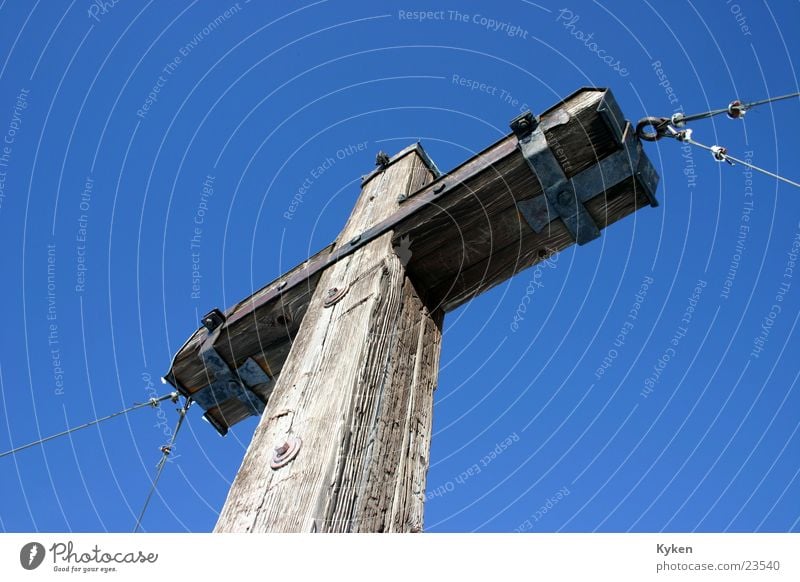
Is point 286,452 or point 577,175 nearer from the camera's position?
point 286,452

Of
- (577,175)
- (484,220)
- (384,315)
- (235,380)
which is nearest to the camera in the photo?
(384,315)

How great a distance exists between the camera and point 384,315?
2588mm

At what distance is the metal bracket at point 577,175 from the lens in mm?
2836

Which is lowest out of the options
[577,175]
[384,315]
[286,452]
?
[286,452]

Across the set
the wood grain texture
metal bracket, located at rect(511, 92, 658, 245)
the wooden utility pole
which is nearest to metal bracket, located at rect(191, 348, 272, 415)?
the wooden utility pole

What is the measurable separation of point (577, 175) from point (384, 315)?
3.18 ft

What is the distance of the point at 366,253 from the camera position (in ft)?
10.0

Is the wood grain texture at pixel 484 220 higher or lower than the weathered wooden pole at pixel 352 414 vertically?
higher

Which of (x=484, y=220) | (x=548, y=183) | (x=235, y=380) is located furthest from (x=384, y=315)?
(x=235, y=380)

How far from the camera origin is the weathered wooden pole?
1849 millimetres

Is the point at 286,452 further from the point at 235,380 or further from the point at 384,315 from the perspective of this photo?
the point at 235,380

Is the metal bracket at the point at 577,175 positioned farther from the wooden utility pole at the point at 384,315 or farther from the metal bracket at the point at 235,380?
the metal bracket at the point at 235,380

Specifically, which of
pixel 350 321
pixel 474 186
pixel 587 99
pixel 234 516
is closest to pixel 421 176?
pixel 474 186

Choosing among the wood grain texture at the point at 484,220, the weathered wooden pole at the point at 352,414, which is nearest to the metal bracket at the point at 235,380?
the wood grain texture at the point at 484,220
